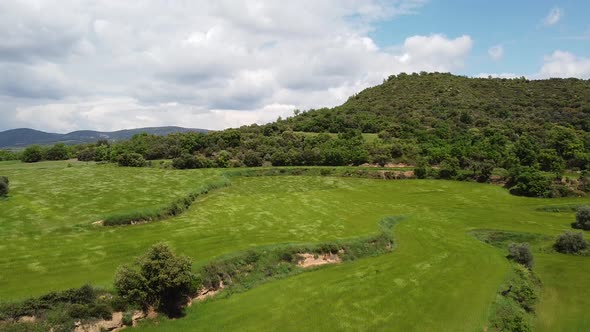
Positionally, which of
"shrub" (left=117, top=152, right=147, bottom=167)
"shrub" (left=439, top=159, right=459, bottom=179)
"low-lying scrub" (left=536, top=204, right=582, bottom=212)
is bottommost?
"low-lying scrub" (left=536, top=204, right=582, bottom=212)

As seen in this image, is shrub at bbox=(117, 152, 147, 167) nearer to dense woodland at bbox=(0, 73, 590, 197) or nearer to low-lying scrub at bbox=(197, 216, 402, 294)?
dense woodland at bbox=(0, 73, 590, 197)

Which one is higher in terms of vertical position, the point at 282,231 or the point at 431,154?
the point at 431,154

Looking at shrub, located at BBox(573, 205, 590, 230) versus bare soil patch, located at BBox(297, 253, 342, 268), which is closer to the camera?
bare soil patch, located at BBox(297, 253, 342, 268)

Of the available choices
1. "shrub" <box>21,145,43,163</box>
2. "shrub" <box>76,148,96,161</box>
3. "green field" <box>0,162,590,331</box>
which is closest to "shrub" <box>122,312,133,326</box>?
"green field" <box>0,162,590,331</box>

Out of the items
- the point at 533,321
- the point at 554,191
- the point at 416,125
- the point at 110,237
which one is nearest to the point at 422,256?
the point at 533,321

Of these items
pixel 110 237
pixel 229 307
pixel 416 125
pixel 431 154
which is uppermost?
pixel 416 125

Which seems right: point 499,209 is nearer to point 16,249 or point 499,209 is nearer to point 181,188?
point 181,188

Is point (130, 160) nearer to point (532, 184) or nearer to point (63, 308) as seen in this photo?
point (63, 308)
